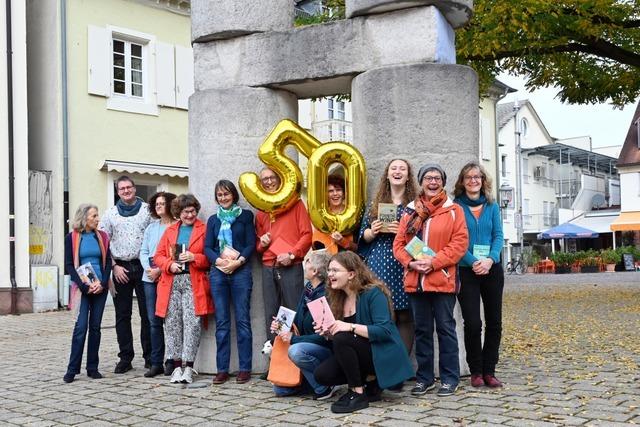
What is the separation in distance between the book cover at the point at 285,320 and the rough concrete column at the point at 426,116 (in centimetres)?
154

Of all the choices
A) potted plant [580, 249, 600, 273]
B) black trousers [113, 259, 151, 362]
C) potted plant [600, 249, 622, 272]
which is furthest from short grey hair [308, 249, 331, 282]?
potted plant [600, 249, 622, 272]

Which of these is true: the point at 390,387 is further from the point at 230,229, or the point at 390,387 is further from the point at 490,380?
the point at 230,229

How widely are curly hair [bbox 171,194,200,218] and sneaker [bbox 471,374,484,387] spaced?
289 centimetres

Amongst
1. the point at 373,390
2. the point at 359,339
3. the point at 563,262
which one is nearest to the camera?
the point at 359,339

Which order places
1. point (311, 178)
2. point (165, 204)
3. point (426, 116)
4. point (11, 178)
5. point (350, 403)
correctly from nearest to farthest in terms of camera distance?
point (350, 403), point (426, 116), point (311, 178), point (165, 204), point (11, 178)

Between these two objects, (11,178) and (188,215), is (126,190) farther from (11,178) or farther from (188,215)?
(11,178)

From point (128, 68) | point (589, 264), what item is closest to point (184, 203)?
point (128, 68)

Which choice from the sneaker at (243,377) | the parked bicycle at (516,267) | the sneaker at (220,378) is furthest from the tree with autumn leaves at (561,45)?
the parked bicycle at (516,267)

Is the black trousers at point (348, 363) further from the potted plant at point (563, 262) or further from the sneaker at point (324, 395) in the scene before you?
the potted plant at point (563, 262)

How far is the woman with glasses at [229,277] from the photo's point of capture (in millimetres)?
7047

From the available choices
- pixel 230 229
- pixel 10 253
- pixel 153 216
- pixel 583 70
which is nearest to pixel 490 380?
pixel 230 229

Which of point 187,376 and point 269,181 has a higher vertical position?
point 269,181

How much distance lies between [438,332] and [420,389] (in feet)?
1.50

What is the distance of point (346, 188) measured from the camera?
6816mm
